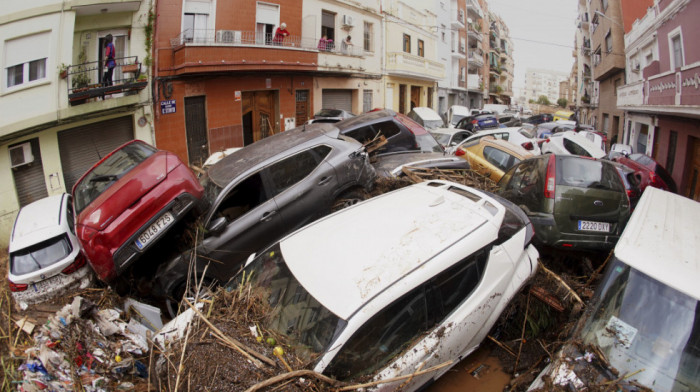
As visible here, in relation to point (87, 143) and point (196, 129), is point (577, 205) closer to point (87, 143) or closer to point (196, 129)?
point (87, 143)

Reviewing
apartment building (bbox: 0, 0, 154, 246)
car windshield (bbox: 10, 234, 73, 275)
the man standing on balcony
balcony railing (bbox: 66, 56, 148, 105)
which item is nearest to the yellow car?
car windshield (bbox: 10, 234, 73, 275)

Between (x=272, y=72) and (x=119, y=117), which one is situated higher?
(x=272, y=72)

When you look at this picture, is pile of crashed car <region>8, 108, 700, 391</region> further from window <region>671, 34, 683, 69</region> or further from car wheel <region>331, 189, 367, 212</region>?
window <region>671, 34, 683, 69</region>

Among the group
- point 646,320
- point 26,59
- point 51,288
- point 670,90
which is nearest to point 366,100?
point 670,90

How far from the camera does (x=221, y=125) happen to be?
1462cm

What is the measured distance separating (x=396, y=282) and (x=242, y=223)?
8.67 ft

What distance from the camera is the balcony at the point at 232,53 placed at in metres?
12.7

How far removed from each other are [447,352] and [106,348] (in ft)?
9.67

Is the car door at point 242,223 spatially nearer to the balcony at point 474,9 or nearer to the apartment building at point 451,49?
the apartment building at point 451,49

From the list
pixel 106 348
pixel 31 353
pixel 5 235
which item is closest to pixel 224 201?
pixel 106 348

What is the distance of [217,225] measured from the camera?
4633 millimetres

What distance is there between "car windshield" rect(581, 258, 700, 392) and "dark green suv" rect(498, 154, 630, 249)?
7.27 feet

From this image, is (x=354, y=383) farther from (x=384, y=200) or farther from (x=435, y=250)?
(x=384, y=200)

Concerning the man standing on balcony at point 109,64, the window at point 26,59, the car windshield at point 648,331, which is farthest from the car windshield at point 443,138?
the window at point 26,59
